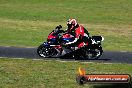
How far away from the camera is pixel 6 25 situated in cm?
3603

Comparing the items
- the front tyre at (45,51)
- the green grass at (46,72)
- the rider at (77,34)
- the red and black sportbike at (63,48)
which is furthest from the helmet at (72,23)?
the green grass at (46,72)

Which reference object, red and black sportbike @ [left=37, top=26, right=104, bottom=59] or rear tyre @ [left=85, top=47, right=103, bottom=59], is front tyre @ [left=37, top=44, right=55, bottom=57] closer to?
red and black sportbike @ [left=37, top=26, right=104, bottom=59]

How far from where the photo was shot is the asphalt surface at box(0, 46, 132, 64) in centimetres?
2165

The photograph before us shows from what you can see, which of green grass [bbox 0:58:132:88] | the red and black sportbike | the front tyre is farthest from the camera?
the front tyre

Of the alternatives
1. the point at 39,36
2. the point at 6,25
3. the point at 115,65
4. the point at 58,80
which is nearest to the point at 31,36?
the point at 39,36

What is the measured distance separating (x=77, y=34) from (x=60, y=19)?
70.4ft

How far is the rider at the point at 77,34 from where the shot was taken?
69.5ft

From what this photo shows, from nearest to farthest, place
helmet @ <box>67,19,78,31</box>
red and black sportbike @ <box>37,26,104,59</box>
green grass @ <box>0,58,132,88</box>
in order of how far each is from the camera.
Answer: green grass @ <box>0,58,132,88</box> < helmet @ <box>67,19,78,31</box> < red and black sportbike @ <box>37,26,104,59</box>

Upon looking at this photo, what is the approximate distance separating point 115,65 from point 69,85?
17.2 feet

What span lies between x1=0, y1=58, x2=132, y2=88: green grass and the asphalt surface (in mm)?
1546

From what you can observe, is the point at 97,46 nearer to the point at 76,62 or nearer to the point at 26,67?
the point at 76,62

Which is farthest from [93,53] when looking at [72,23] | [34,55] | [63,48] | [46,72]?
[46,72]

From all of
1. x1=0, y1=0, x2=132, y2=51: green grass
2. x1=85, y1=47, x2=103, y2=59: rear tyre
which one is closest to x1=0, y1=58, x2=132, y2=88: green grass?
x1=85, y1=47, x2=103, y2=59: rear tyre

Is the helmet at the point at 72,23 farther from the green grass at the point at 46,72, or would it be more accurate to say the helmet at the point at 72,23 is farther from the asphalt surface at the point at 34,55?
the green grass at the point at 46,72
